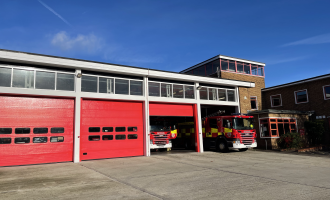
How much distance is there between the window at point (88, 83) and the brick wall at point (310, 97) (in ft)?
60.5

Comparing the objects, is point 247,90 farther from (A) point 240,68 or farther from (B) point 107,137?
(B) point 107,137

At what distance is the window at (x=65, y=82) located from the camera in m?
12.6

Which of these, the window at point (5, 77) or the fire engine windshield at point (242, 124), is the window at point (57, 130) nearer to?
the window at point (5, 77)

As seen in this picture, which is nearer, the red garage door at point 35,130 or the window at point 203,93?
the red garage door at point 35,130

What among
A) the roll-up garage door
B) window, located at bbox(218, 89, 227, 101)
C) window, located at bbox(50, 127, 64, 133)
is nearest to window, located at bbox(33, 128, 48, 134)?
window, located at bbox(50, 127, 64, 133)

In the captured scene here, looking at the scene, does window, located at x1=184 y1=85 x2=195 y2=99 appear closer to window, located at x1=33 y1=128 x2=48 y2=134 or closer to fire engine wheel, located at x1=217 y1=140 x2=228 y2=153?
fire engine wheel, located at x1=217 y1=140 x2=228 y2=153

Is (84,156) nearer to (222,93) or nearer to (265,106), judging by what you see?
(222,93)

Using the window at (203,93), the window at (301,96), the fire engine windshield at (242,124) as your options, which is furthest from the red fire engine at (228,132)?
the window at (301,96)

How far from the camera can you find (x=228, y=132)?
52.8ft

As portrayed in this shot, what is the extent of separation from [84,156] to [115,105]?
131 inches

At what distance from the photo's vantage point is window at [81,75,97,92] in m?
13.3

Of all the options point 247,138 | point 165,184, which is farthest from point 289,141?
point 165,184

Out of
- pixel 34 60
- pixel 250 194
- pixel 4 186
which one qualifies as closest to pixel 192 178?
pixel 250 194

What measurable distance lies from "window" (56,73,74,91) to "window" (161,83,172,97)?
18.8 feet
